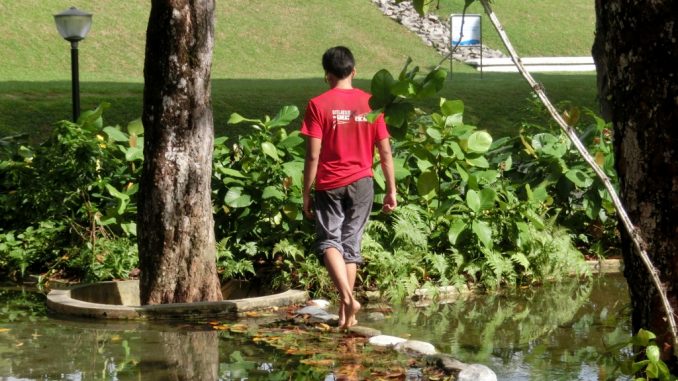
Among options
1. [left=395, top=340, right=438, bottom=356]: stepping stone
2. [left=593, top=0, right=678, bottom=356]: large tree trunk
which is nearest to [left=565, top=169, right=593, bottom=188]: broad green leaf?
[left=395, top=340, right=438, bottom=356]: stepping stone

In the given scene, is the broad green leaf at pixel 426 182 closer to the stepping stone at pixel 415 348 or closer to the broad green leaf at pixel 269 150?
the stepping stone at pixel 415 348

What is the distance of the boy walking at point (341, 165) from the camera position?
27.1ft

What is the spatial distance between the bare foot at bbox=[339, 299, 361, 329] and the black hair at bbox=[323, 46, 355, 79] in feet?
5.04

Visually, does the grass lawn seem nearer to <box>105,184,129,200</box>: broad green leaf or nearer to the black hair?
<box>105,184,129,200</box>: broad green leaf

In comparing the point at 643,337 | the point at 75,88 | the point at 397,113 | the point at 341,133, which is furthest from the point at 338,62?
the point at 75,88

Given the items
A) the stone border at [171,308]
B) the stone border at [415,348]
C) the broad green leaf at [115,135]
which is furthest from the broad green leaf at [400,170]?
the broad green leaf at [115,135]

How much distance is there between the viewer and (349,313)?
324 inches

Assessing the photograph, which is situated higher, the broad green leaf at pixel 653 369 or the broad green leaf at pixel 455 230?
the broad green leaf at pixel 653 369

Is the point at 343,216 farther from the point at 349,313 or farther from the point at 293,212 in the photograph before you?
the point at 293,212

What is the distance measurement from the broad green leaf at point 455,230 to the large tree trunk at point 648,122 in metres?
6.32

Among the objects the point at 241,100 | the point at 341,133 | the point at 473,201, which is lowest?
the point at 473,201

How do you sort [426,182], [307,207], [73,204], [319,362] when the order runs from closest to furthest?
1. [426,182]
2. [319,362]
3. [307,207]
4. [73,204]

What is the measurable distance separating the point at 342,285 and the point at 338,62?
1.50m

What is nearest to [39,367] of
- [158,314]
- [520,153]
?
[158,314]
